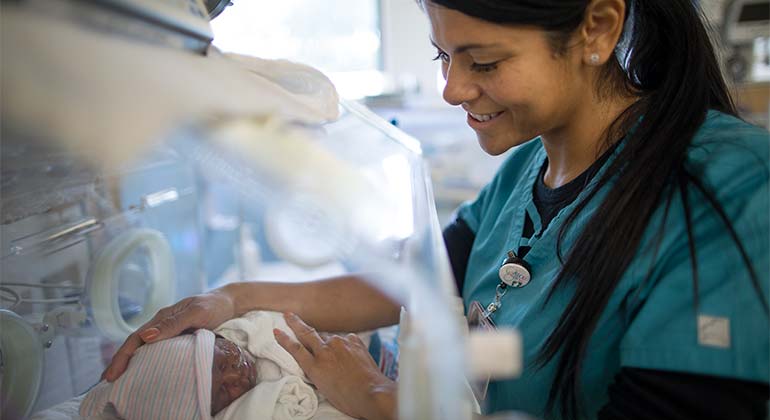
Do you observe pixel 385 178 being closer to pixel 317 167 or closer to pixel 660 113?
pixel 317 167

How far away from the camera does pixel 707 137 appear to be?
790mm

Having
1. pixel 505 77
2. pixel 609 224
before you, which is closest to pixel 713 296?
pixel 609 224

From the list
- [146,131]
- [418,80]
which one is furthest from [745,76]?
[146,131]

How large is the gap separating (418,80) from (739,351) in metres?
3.40

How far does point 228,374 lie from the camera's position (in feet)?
3.34

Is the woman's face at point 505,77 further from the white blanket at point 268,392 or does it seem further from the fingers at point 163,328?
the fingers at point 163,328

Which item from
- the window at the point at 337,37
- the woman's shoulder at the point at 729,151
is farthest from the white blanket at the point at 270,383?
the window at the point at 337,37

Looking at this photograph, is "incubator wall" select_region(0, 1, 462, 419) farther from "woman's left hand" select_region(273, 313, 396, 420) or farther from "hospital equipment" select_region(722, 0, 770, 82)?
"hospital equipment" select_region(722, 0, 770, 82)

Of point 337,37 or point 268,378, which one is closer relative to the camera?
point 268,378

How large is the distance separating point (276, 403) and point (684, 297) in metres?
0.71

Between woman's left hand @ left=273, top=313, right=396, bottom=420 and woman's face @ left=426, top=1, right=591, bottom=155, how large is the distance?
1.57 ft

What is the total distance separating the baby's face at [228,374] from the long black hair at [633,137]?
561mm

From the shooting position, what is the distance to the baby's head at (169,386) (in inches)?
37.3

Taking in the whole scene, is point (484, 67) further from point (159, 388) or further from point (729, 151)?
point (159, 388)
